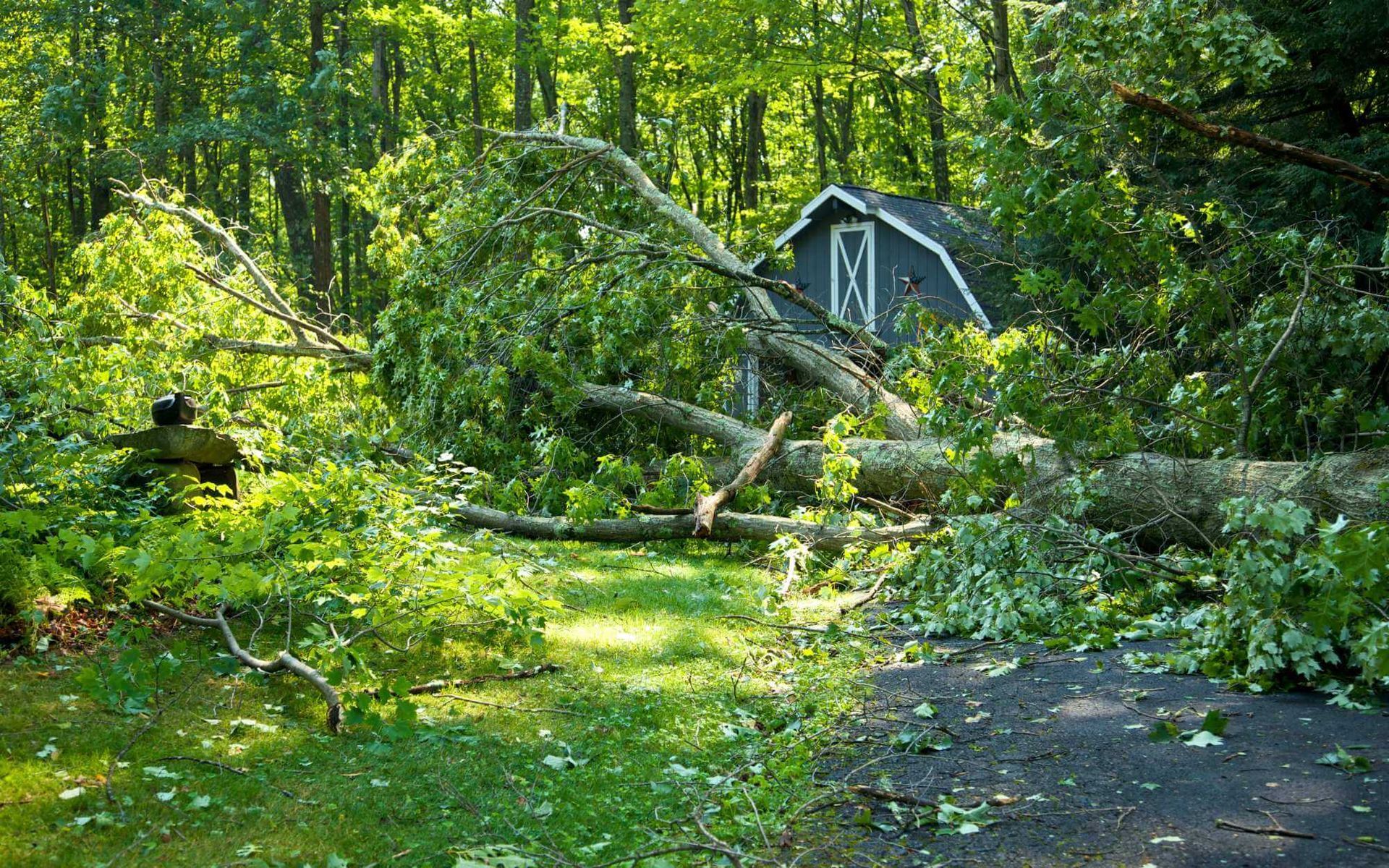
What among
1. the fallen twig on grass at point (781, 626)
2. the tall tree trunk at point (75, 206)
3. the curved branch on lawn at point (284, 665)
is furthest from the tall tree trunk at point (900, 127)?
the curved branch on lawn at point (284, 665)

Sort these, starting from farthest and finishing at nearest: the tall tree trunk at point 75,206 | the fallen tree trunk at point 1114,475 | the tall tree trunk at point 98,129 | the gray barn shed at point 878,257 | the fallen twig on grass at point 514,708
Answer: the tall tree trunk at point 75,206
the tall tree trunk at point 98,129
the gray barn shed at point 878,257
the fallen tree trunk at point 1114,475
the fallen twig on grass at point 514,708

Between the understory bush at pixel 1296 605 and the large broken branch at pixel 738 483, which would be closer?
the understory bush at pixel 1296 605

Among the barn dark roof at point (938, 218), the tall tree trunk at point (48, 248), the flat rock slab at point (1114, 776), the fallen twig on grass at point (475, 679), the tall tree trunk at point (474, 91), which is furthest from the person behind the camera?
the tall tree trunk at point (474, 91)

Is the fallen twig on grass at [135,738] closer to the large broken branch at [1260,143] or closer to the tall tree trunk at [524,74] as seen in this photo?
the large broken branch at [1260,143]

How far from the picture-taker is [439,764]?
3.56 m

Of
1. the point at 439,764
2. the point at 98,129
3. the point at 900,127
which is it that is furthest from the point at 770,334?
the point at 900,127

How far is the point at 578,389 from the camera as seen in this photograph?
29.3ft

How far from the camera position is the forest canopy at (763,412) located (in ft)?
13.9

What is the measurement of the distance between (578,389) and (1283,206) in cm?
588

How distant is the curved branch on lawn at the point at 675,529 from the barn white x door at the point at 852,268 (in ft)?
32.2

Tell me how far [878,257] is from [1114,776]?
46.7 ft

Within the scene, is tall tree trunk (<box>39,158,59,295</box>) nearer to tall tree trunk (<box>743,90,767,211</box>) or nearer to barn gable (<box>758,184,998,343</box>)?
tall tree trunk (<box>743,90,767,211</box>)

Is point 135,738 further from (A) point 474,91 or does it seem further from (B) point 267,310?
(A) point 474,91

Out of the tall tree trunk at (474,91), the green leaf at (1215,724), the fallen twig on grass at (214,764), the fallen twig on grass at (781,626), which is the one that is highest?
the tall tree trunk at (474,91)
